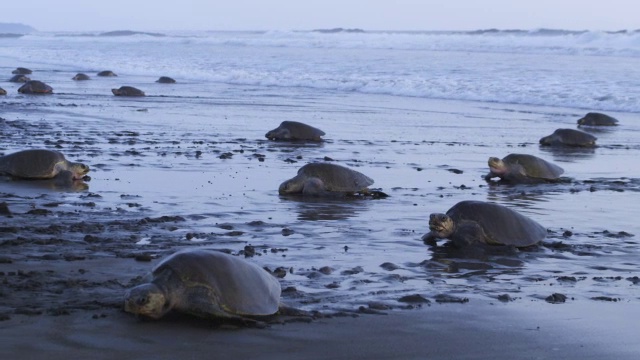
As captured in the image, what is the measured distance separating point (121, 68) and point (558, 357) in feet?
119

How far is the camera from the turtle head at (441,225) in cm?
710

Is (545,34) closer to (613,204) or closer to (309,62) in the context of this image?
(309,62)

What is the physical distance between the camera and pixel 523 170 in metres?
10.9

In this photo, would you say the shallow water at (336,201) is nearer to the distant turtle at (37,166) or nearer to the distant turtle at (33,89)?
the distant turtle at (37,166)

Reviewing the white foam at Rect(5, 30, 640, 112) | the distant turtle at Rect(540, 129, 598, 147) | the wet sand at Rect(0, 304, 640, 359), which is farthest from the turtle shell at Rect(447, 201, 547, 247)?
the white foam at Rect(5, 30, 640, 112)

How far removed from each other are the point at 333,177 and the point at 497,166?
220 cm

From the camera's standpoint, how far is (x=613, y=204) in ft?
30.8

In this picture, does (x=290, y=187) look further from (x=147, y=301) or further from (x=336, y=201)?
(x=147, y=301)

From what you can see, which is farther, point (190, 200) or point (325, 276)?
point (190, 200)

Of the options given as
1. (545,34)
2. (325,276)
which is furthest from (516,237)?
(545,34)

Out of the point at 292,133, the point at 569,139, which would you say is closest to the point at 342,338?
the point at 292,133

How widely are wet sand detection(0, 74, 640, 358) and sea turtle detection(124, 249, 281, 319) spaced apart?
0.32 feet

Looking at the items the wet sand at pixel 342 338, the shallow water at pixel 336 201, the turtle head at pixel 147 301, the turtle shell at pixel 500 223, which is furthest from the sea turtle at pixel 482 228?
the turtle head at pixel 147 301

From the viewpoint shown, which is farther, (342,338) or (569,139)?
(569,139)
